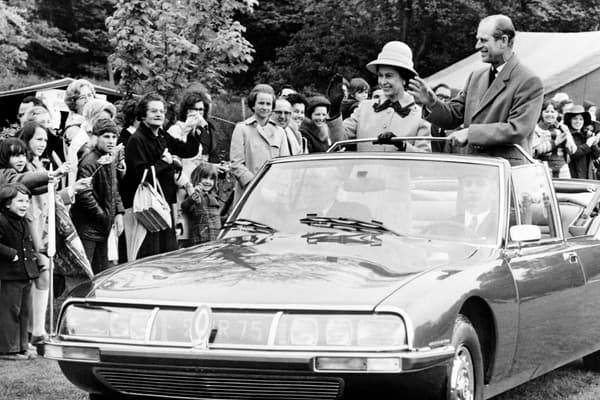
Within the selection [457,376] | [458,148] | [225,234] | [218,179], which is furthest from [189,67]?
[457,376]

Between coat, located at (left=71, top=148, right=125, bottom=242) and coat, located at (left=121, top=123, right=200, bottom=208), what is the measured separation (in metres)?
0.27

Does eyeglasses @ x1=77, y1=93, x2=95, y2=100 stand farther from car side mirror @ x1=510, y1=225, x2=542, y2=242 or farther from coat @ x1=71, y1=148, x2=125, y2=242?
car side mirror @ x1=510, y1=225, x2=542, y2=242

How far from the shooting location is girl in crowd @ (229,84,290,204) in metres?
10.4

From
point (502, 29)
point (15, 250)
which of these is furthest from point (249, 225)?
point (502, 29)

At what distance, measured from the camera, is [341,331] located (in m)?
5.17

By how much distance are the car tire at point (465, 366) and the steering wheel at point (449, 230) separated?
2.92 feet

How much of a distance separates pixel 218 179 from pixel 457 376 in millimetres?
6700

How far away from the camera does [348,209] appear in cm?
678

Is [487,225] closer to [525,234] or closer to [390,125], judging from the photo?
[525,234]

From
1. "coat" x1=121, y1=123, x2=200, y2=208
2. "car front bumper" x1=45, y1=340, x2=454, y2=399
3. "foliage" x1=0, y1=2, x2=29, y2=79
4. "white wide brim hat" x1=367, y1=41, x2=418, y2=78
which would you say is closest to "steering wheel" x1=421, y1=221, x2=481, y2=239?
"car front bumper" x1=45, y1=340, x2=454, y2=399

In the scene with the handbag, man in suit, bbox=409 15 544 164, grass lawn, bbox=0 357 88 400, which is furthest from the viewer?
the handbag

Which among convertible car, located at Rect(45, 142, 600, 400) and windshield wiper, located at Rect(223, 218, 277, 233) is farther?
windshield wiper, located at Rect(223, 218, 277, 233)

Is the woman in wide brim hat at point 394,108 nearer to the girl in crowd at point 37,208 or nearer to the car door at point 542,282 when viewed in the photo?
the car door at point 542,282

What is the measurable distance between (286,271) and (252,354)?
66 cm
